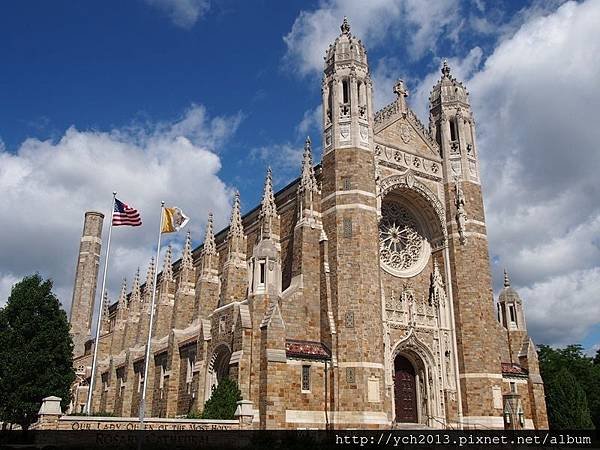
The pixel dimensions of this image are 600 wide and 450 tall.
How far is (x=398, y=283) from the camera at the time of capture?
34.2 meters

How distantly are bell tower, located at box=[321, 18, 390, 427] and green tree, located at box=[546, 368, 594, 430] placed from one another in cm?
1908

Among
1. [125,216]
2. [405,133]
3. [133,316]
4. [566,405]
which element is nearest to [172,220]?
[125,216]

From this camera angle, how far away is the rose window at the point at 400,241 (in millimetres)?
35219

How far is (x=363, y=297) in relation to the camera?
2970 cm

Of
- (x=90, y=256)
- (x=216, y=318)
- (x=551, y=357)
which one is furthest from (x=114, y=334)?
(x=551, y=357)

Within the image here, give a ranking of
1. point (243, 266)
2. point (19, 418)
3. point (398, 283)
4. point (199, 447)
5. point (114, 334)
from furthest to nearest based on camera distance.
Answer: point (114, 334) → point (243, 266) → point (398, 283) → point (19, 418) → point (199, 447)

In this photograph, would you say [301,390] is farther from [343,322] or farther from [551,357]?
[551,357]

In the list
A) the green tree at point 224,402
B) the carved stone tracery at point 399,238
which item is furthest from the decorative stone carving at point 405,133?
the green tree at point 224,402

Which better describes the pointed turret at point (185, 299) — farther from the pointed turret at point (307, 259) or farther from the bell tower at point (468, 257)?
the bell tower at point (468, 257)

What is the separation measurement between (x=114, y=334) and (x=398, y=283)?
31199 millimetres

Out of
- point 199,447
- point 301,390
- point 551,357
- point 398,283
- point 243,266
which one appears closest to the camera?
point 199,447

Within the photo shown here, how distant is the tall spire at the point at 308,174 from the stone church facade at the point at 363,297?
91mm

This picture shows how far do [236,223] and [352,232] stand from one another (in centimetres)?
1019

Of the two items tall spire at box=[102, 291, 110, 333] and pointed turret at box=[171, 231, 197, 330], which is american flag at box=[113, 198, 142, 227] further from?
tall spire at box=[102, 291, 110, 333]
